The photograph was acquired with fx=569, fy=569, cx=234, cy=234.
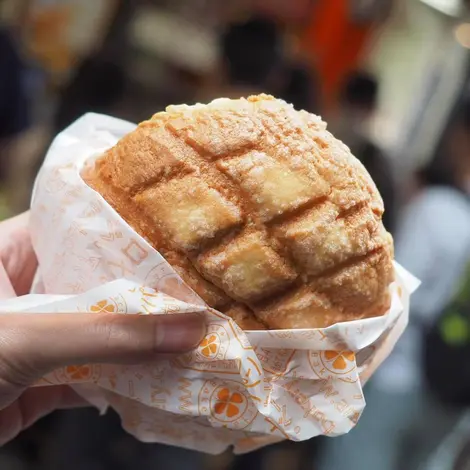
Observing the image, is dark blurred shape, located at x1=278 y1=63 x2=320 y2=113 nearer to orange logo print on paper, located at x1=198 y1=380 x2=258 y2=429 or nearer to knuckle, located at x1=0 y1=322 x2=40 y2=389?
orange logo print on paper, located at x1=198 y1=380 x2=258 y2=429

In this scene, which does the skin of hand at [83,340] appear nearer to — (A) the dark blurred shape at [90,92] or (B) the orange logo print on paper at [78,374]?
(B) the orange logo print on paper at [78,374]

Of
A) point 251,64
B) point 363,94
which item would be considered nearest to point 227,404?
point 251,64

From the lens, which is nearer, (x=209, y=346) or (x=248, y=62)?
(x=209, y=346)

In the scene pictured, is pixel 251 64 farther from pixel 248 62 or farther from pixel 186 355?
pixel 186 355

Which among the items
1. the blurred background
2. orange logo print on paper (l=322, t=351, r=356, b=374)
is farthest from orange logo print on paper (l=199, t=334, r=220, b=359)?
the blurred background

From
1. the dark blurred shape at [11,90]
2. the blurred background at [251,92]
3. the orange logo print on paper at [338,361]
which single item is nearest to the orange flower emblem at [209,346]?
the orange logo print on paper at [338,361]
